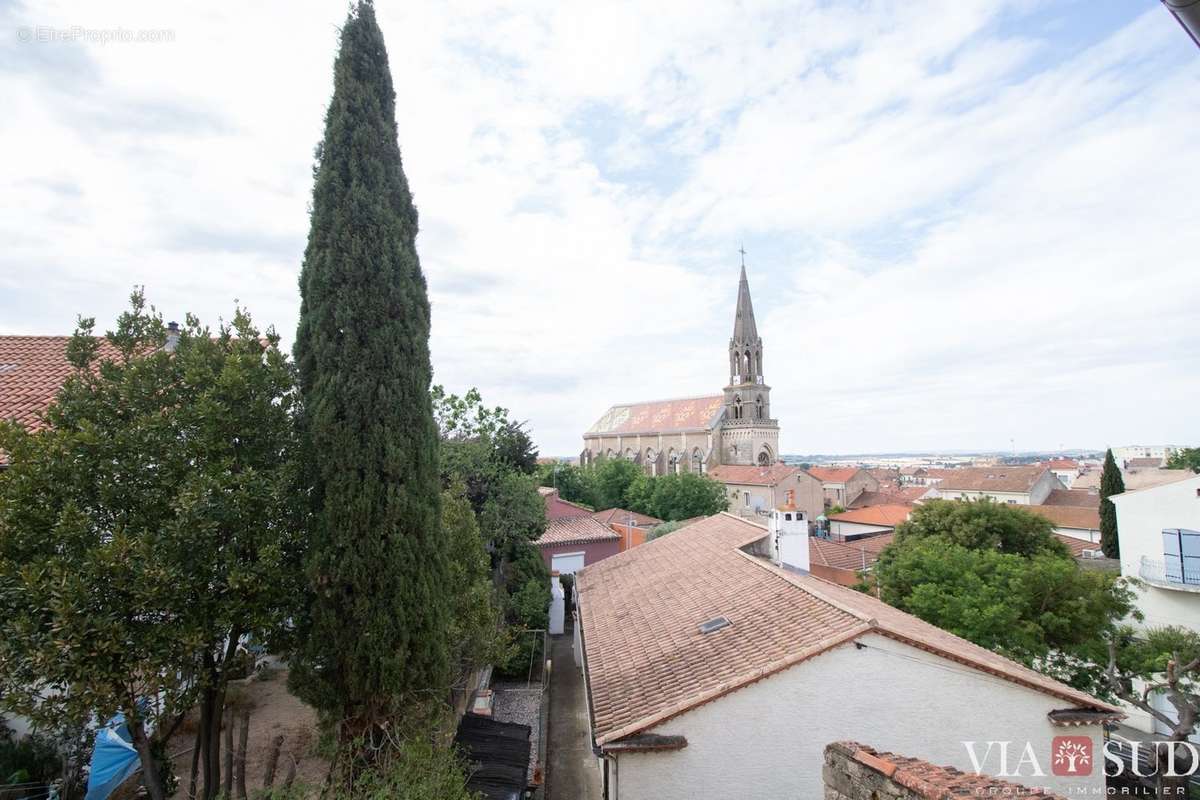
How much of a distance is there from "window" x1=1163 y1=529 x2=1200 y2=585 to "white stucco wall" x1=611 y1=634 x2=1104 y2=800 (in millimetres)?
15467

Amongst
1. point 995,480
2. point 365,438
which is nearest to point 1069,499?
point 995,480

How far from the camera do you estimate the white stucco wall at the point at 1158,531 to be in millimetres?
18406

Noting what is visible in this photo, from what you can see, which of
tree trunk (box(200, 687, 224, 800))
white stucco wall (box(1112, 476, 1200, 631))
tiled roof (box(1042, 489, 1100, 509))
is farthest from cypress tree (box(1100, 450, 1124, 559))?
tree trunk (box(200, 687, 224, 800))

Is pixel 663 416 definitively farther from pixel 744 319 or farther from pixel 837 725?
pixel 837 725

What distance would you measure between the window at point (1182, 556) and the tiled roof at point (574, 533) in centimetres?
2005

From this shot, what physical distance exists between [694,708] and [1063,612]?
12257mm

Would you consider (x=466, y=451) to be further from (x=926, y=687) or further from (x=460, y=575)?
(x=926, y=687)

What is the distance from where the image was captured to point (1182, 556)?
1822 cm

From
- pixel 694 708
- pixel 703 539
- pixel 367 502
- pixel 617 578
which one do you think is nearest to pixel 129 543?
pixel 367 502

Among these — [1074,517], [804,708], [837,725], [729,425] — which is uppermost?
[729,425]

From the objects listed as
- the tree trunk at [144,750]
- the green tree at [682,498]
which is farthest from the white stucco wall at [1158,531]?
the tree trunk at [144,750]

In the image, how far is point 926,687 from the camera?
25.6 ft

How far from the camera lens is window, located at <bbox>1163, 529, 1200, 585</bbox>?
18.0m

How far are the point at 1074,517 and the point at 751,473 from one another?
2457cm
